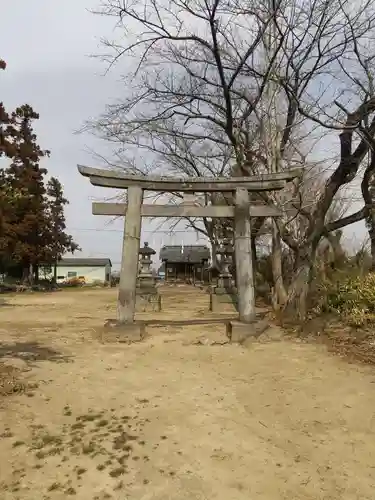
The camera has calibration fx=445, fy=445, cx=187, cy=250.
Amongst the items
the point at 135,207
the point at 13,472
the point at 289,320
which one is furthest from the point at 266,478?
the point at 289,320

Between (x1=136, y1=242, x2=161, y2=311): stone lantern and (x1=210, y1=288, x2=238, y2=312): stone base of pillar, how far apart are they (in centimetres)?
202

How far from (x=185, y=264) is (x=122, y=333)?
38602 mm

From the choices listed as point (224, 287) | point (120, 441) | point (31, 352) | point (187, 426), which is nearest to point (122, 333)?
point (31, 352)

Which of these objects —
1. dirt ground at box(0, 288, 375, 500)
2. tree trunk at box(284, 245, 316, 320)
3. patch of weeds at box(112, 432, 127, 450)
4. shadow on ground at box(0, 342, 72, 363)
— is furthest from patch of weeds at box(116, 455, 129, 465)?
tree trunk at box(284, 245, 316, 320)

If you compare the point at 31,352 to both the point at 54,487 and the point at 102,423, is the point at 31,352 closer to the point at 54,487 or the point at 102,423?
the point at 102,423

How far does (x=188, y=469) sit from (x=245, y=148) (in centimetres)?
1074

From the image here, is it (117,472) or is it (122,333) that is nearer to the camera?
(117,472)

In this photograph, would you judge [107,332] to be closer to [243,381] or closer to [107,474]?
[243,381]

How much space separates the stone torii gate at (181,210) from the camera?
944cm

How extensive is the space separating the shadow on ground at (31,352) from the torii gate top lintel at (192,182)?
3.57 meters

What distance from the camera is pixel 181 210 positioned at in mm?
9742

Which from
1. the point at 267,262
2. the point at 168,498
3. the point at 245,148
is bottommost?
the point at 168,498

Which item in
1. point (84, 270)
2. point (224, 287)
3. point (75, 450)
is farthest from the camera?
point (84, 270)

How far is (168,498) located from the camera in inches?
129
